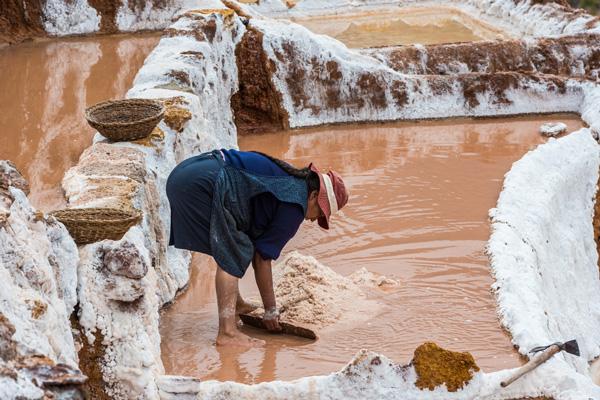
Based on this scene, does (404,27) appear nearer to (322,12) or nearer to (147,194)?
(322,12)

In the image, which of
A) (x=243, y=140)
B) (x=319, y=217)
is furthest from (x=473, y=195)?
(x=319, y=217)

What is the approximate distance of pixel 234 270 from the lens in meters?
4.57

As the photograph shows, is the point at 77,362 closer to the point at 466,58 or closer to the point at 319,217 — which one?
the point at 319,217

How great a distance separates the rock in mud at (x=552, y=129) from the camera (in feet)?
31.3

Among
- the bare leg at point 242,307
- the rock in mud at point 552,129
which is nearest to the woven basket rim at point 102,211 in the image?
the bare leg at point 242,307

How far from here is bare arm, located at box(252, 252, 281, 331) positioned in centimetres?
461

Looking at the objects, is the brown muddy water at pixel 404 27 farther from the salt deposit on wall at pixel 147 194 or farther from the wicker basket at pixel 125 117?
the wicker basket at pixel 125 117

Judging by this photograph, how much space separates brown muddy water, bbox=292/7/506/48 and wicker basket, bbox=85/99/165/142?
726 cm

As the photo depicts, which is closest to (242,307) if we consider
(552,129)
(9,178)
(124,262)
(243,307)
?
(243,307)

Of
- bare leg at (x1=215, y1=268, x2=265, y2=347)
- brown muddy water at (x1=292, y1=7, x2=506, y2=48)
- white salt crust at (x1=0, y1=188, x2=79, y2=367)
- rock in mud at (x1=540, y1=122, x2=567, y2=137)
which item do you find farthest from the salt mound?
brown muddy water at (x1=292, y1=7, x2=506, y2=48)

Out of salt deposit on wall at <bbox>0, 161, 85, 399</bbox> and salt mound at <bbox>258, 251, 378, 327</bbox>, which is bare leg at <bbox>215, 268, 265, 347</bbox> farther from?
salt deposit on wall at <bbox>0, 161, 85, 399</bbox>

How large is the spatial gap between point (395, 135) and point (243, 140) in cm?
156

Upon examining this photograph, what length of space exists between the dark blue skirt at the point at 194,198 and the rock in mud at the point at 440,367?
4.12 feet

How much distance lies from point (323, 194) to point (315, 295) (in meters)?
0.92
